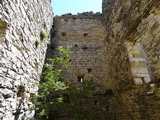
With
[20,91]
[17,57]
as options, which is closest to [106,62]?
[20,91]

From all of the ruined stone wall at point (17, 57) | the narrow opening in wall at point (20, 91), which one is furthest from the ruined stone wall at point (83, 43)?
the narrow opening in wall at point (20, 91)

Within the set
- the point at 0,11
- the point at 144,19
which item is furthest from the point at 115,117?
the point at 0,11

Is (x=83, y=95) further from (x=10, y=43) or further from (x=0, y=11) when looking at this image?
(x=0, y=11)

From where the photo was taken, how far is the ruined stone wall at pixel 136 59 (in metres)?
3.11

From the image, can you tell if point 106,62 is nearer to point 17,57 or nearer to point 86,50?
point 86,50

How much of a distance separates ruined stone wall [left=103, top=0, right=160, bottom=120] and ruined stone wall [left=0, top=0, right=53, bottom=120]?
285 cm

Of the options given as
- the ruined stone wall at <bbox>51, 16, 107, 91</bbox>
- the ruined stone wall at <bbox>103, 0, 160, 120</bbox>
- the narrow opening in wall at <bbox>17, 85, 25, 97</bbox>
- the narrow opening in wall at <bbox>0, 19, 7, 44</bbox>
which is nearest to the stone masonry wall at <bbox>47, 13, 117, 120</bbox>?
the ruined stone wall at <bbox>51, 16, 107, 91</bbox>

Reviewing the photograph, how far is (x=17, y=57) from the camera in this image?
2.96m

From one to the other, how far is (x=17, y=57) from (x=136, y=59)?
139 inches

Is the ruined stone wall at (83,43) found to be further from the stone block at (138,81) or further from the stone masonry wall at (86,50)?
the stone block at (138,81)

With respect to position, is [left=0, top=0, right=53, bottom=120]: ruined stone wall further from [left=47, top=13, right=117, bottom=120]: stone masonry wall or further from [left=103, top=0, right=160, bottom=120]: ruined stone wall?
[left=47, top=13, right=117, bottom=120]: stone masonry wall

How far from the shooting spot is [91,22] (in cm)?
858

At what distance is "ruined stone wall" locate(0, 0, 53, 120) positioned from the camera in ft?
8.14

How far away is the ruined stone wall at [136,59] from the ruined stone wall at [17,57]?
2852mm
